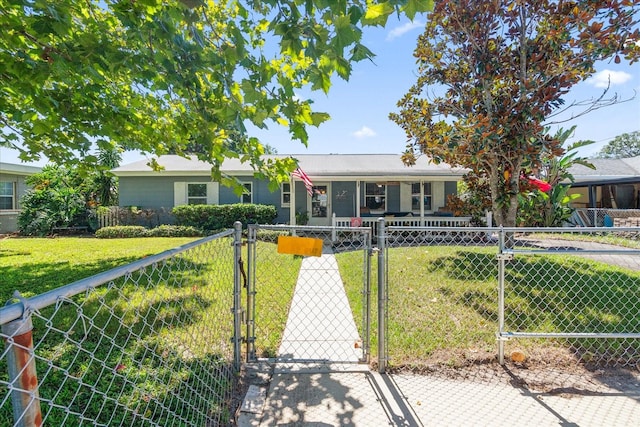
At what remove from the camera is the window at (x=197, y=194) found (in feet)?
52.2

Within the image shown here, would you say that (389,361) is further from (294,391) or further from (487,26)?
(487,26)

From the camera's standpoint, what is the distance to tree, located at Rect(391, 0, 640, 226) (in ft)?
18.8

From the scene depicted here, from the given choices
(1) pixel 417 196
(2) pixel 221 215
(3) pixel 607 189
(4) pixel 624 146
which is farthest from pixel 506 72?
(4) pixel 624 146

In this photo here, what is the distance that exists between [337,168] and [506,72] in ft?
29.0

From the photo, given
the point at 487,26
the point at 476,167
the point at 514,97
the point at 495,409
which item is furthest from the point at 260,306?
→ the point at 487,26

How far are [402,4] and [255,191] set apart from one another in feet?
47.3

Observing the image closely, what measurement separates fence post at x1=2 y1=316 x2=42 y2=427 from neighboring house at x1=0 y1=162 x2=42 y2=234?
20.3 m

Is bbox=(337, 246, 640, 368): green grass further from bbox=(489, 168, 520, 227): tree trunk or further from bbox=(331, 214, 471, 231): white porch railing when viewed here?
bbox=(331, 214, 471, 231): white porch railing

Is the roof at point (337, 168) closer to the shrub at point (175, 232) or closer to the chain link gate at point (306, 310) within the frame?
the shrub at point (175, 232)

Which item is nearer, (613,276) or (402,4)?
(402,4)

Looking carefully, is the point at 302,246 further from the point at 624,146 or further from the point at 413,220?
the point at 624,146

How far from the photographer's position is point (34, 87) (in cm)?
400

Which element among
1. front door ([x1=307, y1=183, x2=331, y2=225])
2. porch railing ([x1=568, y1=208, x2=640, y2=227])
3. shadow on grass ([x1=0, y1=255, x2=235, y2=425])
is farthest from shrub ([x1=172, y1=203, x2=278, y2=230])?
porch railing ([x1=568, y1=208, x2=640, y2=227])

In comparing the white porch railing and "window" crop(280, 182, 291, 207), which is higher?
"window" crop(280, 182, 291, 207)
